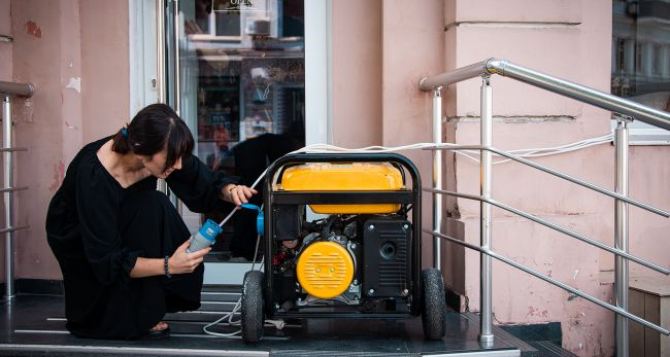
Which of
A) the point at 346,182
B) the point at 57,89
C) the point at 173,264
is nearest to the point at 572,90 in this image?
the point at 346,182

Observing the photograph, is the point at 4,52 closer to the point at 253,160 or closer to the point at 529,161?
the point at 253,160

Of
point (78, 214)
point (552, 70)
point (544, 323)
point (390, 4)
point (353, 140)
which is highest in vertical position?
point (390, 4)

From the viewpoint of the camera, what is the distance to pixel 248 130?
5.05 m

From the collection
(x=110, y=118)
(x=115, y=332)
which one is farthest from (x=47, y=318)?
(x=110, y=118)

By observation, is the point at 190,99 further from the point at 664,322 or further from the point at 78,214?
the point at 664,322

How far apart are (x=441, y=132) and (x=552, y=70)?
0.73 metres

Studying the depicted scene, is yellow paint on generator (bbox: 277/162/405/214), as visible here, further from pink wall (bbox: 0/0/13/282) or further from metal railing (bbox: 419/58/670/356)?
pink wall (bbox: 0/0/13/282)

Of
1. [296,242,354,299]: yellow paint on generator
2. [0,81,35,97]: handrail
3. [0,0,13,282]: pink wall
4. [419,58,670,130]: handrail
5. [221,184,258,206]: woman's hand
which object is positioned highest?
[0,0,13,282]: pink wall

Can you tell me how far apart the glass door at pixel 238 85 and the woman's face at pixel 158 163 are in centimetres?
171

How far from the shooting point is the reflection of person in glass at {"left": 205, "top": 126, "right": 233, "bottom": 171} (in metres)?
5.07

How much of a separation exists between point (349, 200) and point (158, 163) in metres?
0.81

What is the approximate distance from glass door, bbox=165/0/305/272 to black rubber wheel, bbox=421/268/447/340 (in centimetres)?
188

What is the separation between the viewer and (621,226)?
370 centimetres

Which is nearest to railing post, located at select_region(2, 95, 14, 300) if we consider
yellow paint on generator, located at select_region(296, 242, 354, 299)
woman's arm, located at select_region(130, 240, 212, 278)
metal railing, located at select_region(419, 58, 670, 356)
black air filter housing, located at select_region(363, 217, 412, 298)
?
woman's arm, located at select_region(130, 240, 212, 278)
